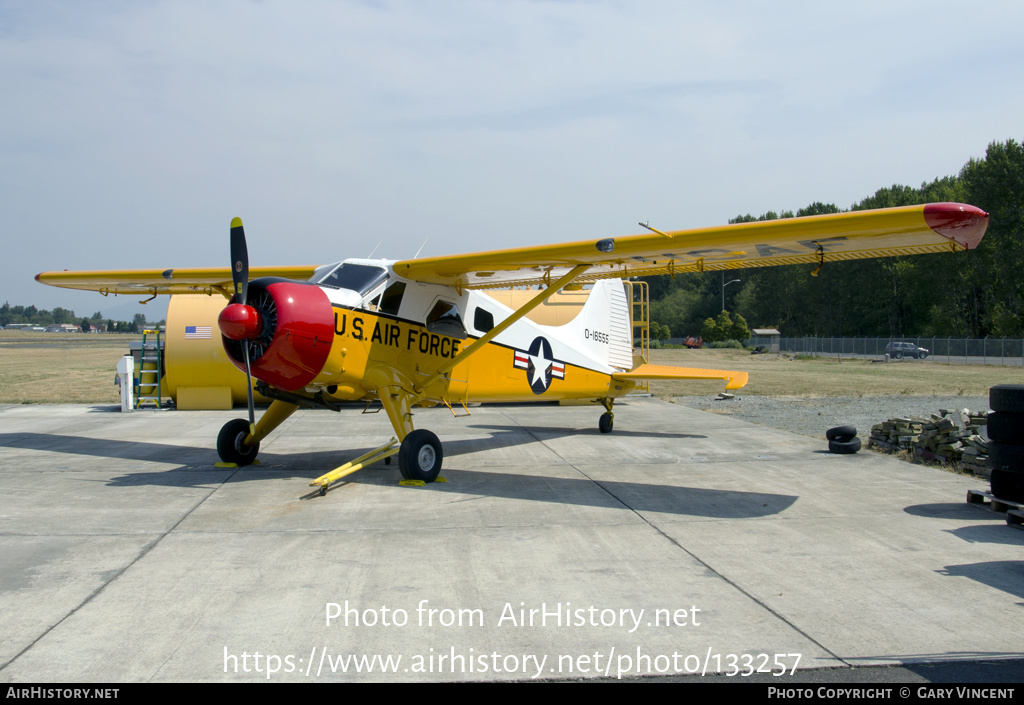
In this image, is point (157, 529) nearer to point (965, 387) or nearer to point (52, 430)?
point (52, 430)

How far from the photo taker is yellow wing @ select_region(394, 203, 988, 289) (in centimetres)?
641

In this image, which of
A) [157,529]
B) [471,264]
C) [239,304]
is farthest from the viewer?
[471,264]

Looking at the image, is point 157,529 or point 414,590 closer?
point 414,590

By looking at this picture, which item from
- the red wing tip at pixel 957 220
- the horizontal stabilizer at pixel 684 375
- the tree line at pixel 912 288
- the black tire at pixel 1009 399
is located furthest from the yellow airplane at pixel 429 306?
the tree line at pixel 912 288

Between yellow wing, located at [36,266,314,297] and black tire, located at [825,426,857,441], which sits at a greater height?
yellow wing, located at [36,266,314,297]

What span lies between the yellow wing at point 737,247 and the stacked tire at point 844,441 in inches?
147

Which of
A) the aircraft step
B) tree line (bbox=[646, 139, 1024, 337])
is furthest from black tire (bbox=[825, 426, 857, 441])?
tree line (bbox=[646, 139, 1024, 337])

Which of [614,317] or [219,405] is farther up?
[614,317]

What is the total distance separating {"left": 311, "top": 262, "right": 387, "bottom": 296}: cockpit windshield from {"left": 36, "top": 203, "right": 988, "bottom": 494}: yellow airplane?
1 centimetres

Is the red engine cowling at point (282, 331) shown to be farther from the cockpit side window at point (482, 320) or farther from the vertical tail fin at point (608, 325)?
the vertical tail fin at point (608, 325)

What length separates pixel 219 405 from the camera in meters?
17.9

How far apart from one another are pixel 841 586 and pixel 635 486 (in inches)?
144

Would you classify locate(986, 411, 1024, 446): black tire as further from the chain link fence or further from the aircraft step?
the chain link fence
